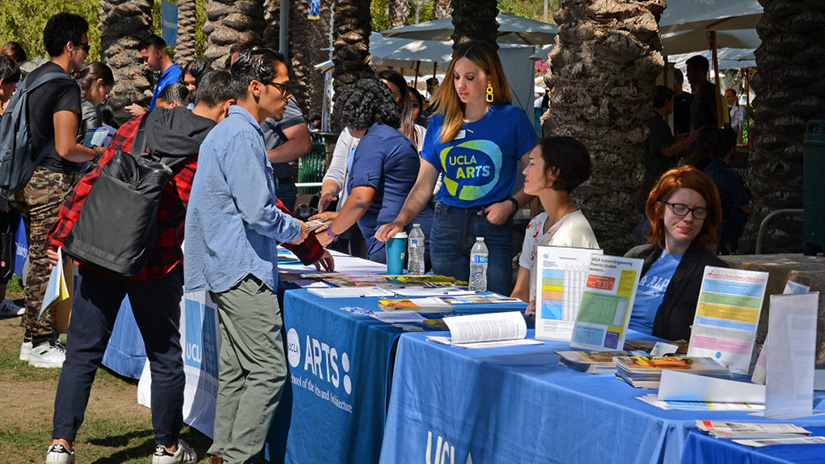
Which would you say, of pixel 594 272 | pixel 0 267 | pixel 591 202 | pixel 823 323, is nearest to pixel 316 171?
pixel 0 267

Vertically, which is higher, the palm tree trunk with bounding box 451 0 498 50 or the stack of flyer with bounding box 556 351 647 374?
the palm tree trunk with bounding box 451 0 498 50

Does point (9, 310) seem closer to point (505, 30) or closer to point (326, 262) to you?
point (326, 262)

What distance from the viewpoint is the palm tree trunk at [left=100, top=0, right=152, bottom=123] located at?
1744 centimetres

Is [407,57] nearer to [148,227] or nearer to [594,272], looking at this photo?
[148,227]

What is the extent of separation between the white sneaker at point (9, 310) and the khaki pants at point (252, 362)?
6.19 m

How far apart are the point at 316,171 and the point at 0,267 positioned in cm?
774

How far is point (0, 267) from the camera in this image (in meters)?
10.2

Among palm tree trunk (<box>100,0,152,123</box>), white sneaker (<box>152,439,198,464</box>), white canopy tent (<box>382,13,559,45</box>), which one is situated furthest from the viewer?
white canopy tent (<box>382,13,559,45</box>)

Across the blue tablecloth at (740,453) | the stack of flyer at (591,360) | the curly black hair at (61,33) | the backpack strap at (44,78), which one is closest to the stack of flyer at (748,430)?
the blue tablecloth at (740,453)

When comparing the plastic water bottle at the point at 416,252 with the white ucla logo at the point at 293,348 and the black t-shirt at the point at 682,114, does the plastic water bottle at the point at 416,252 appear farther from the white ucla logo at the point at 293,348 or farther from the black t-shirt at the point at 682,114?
the black t-shirt at the point at 682,114

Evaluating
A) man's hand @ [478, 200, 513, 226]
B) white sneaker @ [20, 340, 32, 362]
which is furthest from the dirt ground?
man's hand @ [478, 200, 513, 226]

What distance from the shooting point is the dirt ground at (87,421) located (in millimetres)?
6129

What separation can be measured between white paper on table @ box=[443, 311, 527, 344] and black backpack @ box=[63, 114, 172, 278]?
6.27ft

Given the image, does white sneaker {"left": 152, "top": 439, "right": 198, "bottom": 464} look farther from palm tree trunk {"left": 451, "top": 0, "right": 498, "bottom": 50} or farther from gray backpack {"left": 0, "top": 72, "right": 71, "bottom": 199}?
palm tree trunk {"left": 451, "top": 0, "right": 498, "bottom": 50}
